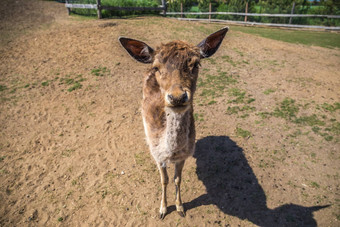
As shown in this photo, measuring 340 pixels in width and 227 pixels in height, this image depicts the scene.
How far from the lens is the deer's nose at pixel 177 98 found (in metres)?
2.43

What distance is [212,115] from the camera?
650cm

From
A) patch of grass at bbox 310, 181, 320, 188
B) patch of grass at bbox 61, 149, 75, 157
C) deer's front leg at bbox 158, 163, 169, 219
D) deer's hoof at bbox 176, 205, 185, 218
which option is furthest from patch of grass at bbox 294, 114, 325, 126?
patch of grass at bbox 61, 149, 75, 157

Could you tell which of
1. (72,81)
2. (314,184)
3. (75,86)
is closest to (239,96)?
(314,184)

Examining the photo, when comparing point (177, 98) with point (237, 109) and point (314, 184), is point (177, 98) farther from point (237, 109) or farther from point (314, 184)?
point (237, 109)

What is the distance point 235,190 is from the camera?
4238 mm

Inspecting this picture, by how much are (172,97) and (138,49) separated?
1621 mm

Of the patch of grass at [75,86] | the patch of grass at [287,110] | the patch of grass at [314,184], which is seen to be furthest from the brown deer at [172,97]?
the patch of grass at [75,86]

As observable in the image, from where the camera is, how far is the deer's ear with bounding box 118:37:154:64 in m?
3.48

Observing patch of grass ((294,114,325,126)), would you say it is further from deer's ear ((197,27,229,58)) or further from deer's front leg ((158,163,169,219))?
deer's front leg ((158,163,169,219))

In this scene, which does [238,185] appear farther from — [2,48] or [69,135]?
[2,48]

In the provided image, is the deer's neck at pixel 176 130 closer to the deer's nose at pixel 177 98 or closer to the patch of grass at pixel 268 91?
the deer's nose at pixel 177 98

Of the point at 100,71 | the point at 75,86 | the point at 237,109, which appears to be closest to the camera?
the point at 237,109

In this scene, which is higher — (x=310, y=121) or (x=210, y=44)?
(x=210, y=44)

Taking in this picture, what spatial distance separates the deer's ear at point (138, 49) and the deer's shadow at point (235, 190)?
2.87 metres
